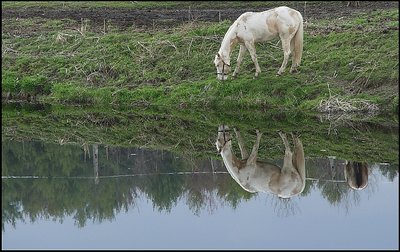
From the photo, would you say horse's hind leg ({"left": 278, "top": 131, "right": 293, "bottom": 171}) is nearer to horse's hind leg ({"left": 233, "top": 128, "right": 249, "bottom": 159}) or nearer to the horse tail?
horse's hind leg ({"left": 233, "top": 128, "right": 249, "bottom": 159})

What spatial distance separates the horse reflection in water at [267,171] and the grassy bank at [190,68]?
4415 millimetres

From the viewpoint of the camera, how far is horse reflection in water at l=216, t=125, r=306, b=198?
1257cm

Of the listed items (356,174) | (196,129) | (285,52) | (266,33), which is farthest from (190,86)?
(356,174)

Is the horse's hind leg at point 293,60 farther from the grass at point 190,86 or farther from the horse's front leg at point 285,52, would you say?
the horse's front leg at point 285,52

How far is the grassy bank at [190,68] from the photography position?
66.1 feet

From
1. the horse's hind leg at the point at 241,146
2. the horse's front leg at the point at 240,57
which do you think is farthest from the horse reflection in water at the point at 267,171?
the horse's front leg at the point at 240,57

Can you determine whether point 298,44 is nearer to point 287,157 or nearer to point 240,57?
point 240,57

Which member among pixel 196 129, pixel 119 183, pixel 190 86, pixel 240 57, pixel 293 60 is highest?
pixel 240 57

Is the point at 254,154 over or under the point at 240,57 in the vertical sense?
under

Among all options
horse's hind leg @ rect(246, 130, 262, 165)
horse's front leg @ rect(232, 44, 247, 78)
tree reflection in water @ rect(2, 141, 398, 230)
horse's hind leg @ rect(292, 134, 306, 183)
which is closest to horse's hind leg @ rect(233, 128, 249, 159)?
horse's hind leg @ rect(246, 130, 262, 165)

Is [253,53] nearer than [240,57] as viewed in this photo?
Yes

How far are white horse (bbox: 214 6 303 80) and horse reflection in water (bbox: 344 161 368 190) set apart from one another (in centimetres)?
756

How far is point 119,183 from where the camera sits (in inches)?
545

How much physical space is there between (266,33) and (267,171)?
309 inches
